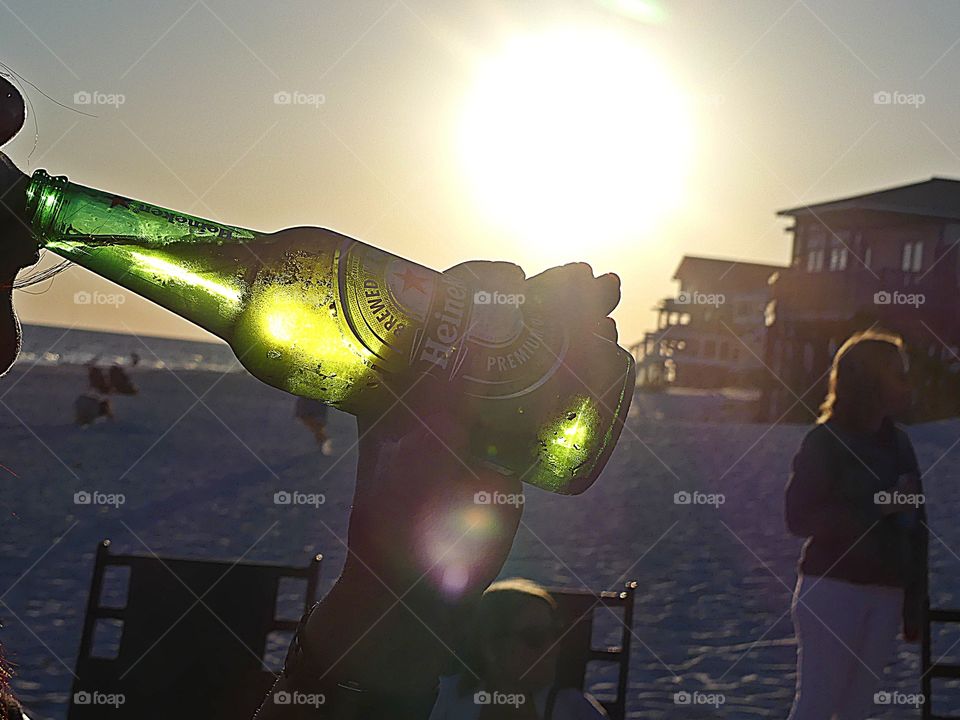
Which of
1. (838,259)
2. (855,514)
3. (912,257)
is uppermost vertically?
(838,259)

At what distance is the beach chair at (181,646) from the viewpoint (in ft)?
12.6

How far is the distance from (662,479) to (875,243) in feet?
56.0

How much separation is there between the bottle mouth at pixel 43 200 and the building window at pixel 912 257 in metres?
30.9

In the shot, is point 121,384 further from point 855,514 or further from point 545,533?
point 855,514

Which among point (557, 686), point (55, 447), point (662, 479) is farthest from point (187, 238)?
point (55, 447)

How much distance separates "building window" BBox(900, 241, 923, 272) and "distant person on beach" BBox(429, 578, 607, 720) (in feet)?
94.1

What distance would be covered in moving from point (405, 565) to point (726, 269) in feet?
170

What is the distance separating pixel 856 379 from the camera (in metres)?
4.19

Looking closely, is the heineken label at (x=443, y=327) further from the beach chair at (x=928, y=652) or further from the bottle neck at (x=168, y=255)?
the beach chair at (x=928, y=652)

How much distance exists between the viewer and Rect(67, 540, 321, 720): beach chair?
12.6 ft

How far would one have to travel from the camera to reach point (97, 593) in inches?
157

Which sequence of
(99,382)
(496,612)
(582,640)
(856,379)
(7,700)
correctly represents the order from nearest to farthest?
1. (7,700)
2. (496,612)
3. (582,640)
4. (856,379)
5. (99,382)

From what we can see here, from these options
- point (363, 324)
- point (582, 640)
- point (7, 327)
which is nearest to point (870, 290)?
point (582, 640)

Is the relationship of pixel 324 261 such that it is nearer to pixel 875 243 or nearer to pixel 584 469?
pixel 584 469
